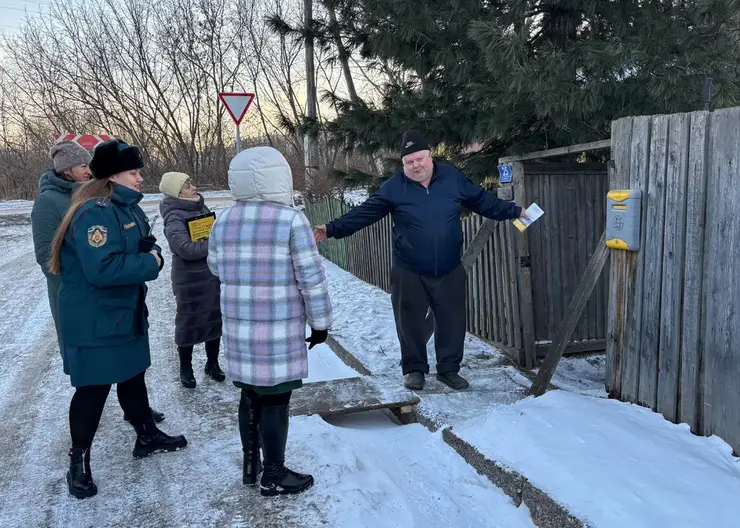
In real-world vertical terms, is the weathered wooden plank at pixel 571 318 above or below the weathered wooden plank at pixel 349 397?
above

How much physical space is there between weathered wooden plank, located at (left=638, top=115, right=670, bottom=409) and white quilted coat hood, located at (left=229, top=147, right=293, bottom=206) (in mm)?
2156

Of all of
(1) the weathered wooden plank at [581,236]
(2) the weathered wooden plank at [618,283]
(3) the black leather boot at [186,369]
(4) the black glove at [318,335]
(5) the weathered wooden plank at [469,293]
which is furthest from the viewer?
(5) the weathered wooden plank at [469,293]

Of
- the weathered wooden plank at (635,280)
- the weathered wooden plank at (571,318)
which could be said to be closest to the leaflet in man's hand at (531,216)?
the weathered wooden plank at (571,318)

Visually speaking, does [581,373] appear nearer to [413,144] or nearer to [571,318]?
[571,318]

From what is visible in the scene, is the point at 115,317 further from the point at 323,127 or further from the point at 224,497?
the point at 323,127

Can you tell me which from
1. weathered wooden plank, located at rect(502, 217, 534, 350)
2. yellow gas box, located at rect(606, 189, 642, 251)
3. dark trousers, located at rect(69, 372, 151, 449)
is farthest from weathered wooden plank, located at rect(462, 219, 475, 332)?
dark trousers, located at rect(69, 372, 151, 449)

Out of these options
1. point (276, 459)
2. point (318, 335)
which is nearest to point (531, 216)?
point (318, 335)

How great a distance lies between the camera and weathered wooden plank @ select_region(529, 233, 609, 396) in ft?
12.8

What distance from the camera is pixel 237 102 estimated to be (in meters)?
8.69

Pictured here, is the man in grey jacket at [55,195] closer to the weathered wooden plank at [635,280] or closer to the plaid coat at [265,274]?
the plaid coat at [265,274]

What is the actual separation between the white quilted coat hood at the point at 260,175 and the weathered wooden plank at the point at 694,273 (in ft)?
7.01

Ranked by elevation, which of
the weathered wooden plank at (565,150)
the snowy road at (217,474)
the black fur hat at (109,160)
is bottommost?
the snowy road at (217,474)

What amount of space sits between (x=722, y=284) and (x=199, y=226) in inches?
133

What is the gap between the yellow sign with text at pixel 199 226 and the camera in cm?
430
